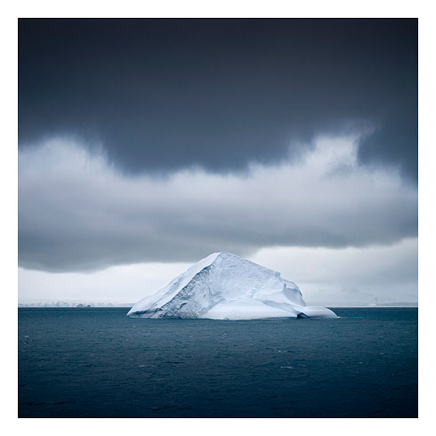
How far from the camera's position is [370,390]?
936 centimetres

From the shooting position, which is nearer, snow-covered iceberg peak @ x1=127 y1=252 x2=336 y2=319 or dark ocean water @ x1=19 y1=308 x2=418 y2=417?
dark ocean water @ x1=19 y1=308 x2=418 y2=417

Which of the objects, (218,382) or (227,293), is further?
(227,293)

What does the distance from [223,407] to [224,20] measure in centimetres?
714

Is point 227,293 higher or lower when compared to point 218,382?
lower

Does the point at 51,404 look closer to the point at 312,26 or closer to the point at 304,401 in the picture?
the point at 304,401

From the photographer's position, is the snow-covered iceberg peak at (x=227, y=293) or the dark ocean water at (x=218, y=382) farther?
the snow-covered iceberg peak at (x=227, y=293)

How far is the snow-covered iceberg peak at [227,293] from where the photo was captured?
33344 mm

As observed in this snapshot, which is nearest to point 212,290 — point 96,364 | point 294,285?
point 294,285

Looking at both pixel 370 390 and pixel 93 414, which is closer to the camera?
pixel 93 414

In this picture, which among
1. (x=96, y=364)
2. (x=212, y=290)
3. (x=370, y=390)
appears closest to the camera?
(x=370, y=390)

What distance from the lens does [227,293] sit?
35188 mm

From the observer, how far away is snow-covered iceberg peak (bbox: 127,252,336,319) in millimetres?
33344
